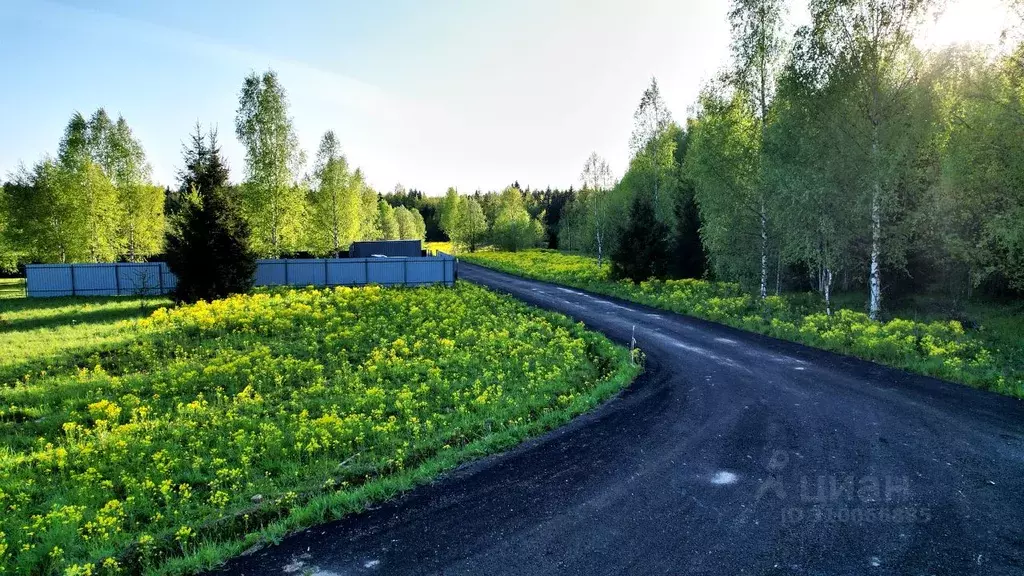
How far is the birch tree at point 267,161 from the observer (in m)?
33.6

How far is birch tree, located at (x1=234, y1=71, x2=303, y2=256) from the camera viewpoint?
110ft

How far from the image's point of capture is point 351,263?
102 feet

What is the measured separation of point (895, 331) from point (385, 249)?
36.6 metres

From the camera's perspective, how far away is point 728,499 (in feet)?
21.3

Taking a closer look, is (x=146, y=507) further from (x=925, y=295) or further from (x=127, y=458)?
(x=925, y=295)

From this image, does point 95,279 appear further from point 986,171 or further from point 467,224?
point 467,224

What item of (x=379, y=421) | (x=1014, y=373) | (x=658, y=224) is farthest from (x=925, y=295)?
(x=379, y=421)

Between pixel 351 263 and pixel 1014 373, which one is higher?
pixel 351 263

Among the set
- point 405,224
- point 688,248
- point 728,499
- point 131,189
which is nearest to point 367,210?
point 405,224

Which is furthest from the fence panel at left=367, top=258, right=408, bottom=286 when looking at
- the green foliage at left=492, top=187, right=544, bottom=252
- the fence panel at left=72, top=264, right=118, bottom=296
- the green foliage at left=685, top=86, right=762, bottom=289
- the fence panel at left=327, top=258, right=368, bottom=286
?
the green foliage at left=492, top=187, right=544, bottom=252

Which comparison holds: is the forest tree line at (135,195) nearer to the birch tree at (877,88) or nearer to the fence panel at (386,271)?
the fence panel at (386,271)

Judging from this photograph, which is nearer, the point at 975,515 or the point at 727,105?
the point at 975,515

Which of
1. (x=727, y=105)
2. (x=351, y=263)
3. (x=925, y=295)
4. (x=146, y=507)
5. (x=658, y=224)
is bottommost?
(x=146, y=507)

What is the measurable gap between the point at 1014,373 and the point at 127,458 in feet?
64.7
